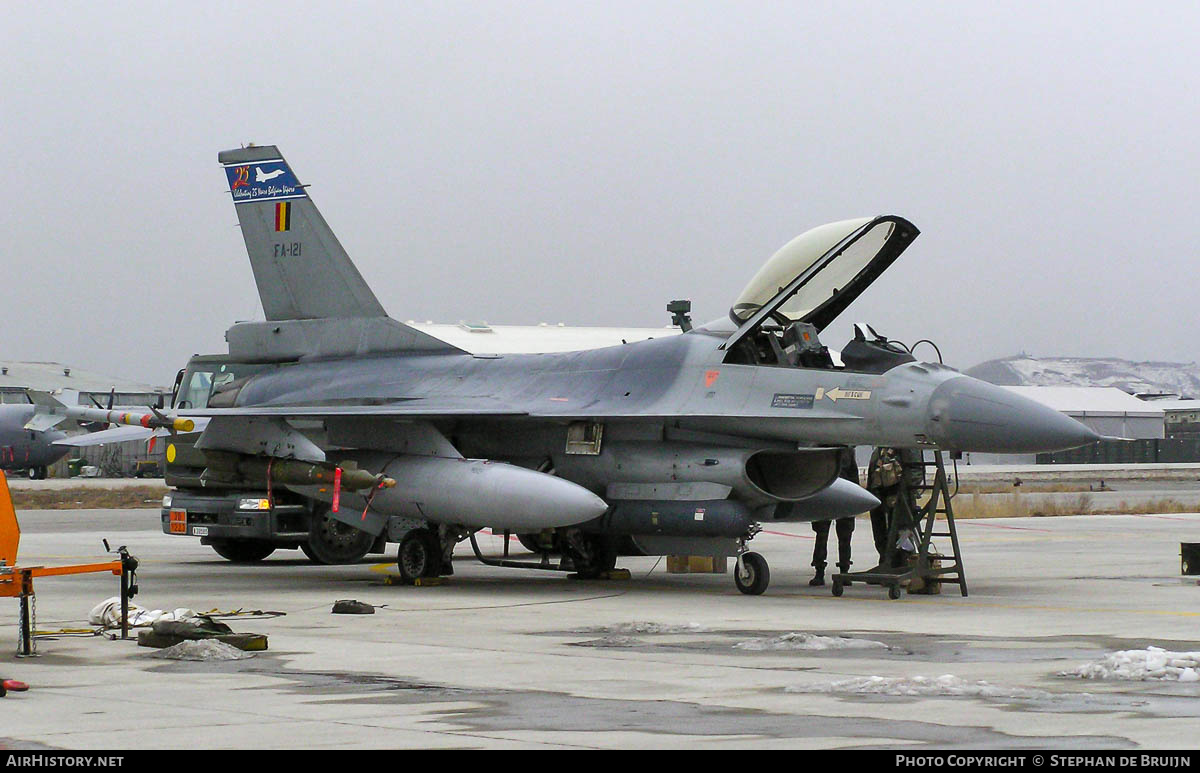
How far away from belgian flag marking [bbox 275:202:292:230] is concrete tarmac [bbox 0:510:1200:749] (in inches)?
162

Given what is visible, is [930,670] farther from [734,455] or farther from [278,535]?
[278,535]

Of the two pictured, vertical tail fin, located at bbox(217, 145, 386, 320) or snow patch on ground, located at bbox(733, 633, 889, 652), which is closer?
snow patch on ground, located at bbox(733, 633, 889, 652)

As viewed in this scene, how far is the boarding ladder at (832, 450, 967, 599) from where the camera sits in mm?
13844

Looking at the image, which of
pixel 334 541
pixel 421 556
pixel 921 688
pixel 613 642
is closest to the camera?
pixel 921 688

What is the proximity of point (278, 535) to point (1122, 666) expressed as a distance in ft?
38.5

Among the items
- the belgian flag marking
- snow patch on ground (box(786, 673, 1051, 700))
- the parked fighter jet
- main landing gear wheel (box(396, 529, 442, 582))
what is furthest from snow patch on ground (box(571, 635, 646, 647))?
the parked fighter jet

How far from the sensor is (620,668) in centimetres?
859

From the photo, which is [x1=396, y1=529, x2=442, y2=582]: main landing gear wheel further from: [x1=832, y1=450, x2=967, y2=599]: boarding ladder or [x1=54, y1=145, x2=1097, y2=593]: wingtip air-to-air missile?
[x1=832, y1=450, x2=967, y2=599]: boarding ladder

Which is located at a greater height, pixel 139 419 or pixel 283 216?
pixel 283 216

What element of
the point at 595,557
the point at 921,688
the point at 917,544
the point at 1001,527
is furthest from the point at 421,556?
the point at 1001,527

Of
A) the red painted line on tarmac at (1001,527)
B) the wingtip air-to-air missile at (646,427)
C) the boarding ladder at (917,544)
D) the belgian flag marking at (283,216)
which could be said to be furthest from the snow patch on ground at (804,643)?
the red painted line on tarmac at (1001,527)

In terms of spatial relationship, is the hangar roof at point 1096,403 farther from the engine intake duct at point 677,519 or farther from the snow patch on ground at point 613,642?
the snow patch on ground at point 613,642

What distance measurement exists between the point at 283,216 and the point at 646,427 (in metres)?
5.68

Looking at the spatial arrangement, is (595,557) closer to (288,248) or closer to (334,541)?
(334,541)
